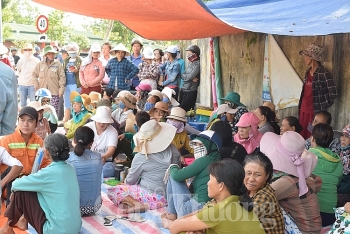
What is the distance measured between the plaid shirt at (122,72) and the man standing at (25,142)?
3927 mm

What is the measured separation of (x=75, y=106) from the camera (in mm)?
6035

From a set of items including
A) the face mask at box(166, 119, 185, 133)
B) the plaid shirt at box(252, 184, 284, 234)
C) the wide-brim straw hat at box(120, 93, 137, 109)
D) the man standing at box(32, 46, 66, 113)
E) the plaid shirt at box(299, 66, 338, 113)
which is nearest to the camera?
the plaid shirt at box(252, 184, 284, 234)

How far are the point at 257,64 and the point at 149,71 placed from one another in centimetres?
196

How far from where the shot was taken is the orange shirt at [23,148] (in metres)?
4.21

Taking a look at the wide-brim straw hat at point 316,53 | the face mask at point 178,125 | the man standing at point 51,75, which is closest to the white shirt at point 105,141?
the face mask at point 178,125

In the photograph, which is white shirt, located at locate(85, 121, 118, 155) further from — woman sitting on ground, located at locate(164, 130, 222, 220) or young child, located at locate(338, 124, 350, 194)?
young child, located at locate(338, 124, 350, 194)

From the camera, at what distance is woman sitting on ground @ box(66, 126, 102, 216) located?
391 centimetres

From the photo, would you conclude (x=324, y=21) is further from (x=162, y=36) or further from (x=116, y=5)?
(x=162, y=36)

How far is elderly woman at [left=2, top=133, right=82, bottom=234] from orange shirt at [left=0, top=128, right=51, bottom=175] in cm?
94

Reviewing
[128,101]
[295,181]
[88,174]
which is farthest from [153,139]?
[128,101]

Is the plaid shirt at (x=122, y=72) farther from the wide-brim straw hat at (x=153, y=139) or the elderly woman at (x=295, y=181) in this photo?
the elderly woman at (x=295, y=181)

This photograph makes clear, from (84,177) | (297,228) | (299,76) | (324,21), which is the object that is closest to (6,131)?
(84,177)

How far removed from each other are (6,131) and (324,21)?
2.77 meters

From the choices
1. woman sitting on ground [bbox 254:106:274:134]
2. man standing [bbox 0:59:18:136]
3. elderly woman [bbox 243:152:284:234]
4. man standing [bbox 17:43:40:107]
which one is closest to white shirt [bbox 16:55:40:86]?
man standing [bbox 17:43:40:107]
